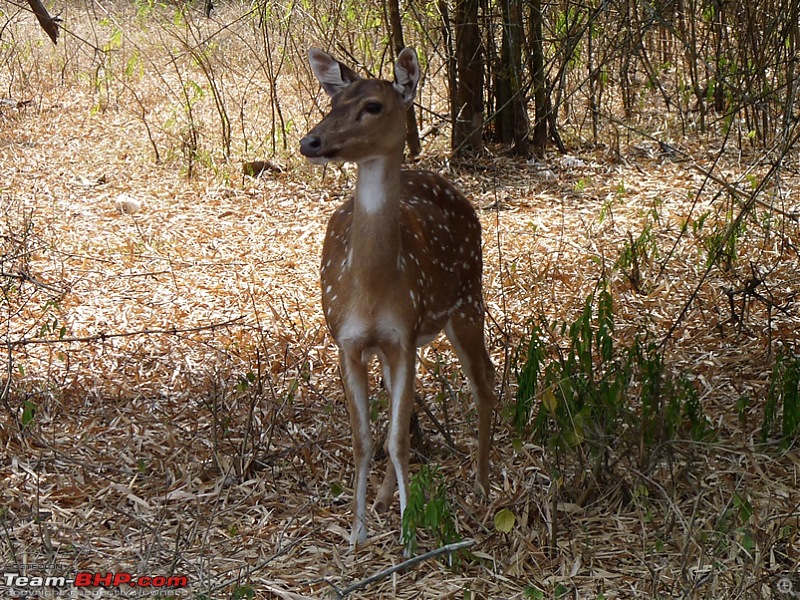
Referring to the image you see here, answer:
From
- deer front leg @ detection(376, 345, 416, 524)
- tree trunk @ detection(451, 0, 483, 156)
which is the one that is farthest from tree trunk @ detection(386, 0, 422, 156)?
deer front leg @ detection(376, 345, 416, 524)

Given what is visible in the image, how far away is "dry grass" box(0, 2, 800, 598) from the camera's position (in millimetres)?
3576

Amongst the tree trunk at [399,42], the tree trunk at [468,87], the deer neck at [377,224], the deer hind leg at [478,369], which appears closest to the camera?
the deer neck at [377,224]

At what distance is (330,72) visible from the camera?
371cm

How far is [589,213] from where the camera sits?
740 cm

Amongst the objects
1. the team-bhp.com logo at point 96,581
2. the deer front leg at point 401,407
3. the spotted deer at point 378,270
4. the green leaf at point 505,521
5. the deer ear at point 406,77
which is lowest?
the team-bhp.com logo at point 96,581

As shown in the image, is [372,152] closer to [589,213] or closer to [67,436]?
[67,436]

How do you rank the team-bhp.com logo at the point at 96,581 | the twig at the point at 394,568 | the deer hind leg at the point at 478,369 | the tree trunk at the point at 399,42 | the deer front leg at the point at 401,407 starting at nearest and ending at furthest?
the twig at the point at 394,568 → the team-bhp.com logo at the point at 96,581 → the deer front leg at the point at 401,407 → the deer hind leg at the point at 478,369 → the tree trunk at the point at 399,42

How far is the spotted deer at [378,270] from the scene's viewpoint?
3537 millimetres

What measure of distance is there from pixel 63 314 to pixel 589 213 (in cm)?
354

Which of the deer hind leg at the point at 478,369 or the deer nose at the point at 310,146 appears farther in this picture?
the deer hind leg at the point at 478,369

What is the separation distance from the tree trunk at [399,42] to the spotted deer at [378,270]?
332 centimetres

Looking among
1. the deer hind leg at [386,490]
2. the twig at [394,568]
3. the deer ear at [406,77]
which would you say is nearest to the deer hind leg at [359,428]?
the deer hind leg at [386,490]

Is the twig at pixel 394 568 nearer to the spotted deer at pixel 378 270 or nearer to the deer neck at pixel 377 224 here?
the spotted deer at pixel 378 270

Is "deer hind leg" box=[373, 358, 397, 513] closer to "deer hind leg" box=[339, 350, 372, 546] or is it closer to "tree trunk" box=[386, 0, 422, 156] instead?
"deer hind leg" box=[339, 350, 372, 546]
